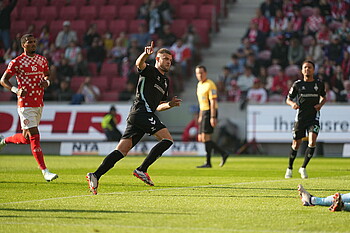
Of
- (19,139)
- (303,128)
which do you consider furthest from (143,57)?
(303,128)

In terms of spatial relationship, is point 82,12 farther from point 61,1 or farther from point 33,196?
point 33,196

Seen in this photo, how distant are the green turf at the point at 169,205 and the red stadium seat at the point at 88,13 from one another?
689 inches

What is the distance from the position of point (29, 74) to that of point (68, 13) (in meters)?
18.9

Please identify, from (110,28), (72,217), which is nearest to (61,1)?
(110,28)

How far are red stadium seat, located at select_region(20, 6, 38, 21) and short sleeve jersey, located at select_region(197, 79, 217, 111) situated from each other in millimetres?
14830

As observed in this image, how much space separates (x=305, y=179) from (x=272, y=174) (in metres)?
1.56

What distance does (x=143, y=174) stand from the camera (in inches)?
405

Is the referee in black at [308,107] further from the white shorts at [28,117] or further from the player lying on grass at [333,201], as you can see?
the player lying on grass at [333,201]

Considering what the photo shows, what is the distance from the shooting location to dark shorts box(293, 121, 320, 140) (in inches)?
518

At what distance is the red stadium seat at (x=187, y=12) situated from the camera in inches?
1126

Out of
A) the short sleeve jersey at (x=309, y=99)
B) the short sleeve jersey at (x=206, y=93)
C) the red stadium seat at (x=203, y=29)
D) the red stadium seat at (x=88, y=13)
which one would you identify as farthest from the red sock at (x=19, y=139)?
the red stadium seat at (x=88, y=13)

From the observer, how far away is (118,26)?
94.1 ft

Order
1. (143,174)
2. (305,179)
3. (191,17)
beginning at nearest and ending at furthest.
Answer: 1. (143,174)
2. (305,179)
3. (191,17)

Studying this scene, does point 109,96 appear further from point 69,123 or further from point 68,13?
point 68,13
